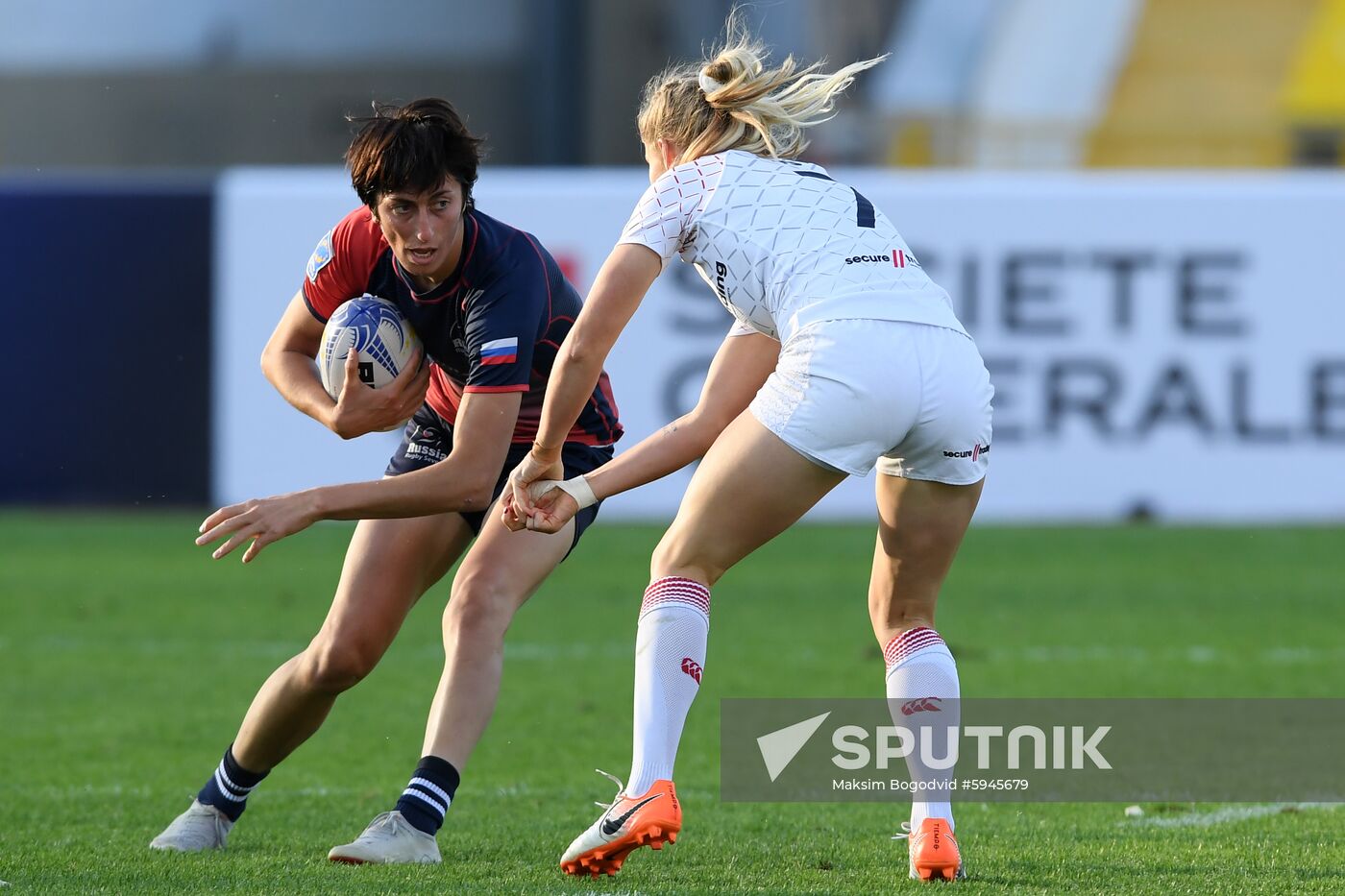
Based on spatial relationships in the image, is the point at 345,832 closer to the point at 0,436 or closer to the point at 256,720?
the point at 256,720

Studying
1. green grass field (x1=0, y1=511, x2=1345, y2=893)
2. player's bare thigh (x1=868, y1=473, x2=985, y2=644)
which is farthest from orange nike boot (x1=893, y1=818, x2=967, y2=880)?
player's bare thigh (x1=868, y1=473, x2=985, y2=644)

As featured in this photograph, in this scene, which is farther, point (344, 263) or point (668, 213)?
point (344, 263)

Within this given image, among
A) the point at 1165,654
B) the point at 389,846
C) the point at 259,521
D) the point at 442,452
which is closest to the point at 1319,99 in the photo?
the point at 1165,654

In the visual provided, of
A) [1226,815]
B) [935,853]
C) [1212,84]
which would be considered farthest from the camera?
[1212,84]

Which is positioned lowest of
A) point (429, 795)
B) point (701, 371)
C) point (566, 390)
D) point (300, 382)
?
point (429, 795)

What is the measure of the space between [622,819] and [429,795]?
0.74 m

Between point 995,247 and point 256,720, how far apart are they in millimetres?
9654

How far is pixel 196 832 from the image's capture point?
16.4 feet

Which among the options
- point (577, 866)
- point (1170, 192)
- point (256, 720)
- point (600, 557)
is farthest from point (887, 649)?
point (1170, 192)

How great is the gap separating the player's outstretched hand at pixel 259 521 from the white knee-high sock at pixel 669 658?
2.68 feet

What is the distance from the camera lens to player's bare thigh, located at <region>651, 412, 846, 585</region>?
4277 millimetres

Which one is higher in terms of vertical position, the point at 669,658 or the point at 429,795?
the point at 669,658

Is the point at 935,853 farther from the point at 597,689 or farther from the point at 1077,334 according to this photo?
the point at 1077,334

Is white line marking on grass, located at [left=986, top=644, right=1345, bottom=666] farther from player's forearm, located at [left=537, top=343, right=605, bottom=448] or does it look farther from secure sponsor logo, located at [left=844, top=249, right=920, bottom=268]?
player's forearm, located at [left=537, top=343, right=605, bottom=448]
